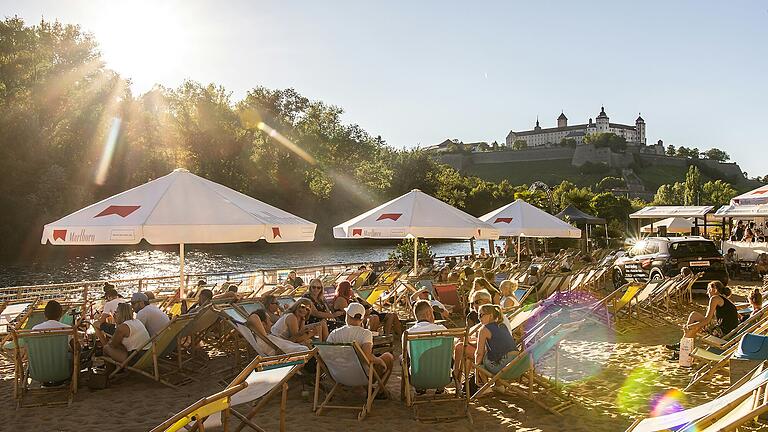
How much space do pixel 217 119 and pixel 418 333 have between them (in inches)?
1817

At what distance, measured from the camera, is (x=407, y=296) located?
1139cm

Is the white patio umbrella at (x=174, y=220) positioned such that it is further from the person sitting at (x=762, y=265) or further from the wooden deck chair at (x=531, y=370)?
the person sitting at (x=762, y=265)

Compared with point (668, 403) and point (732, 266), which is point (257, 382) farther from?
point (732, 266)

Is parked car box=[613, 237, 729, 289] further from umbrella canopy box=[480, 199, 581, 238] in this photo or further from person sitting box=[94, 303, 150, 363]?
person sitting box=[94, 303, 150, 363]

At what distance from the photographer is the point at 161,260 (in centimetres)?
4041

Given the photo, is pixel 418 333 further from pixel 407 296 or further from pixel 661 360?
pixel 407 296

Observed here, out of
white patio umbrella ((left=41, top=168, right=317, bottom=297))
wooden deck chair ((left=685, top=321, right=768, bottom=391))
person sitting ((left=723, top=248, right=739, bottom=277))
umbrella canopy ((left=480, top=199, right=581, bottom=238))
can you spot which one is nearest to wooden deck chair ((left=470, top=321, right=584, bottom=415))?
wooden deck chair ((left=685, top=321, right=768, bottom=391))

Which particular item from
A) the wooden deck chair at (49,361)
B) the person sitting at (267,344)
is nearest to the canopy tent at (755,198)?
the person sitting at (267,344)

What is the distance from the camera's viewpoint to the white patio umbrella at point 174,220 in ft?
22.2

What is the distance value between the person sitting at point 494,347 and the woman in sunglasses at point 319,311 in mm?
2141

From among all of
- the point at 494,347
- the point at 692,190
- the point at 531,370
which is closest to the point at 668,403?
the point at 531,370

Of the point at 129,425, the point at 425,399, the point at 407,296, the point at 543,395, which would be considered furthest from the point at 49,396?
the point at 407,296

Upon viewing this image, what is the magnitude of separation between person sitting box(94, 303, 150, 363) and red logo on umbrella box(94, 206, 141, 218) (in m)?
1.10

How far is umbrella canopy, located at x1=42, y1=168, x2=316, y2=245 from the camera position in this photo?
6762 mm
